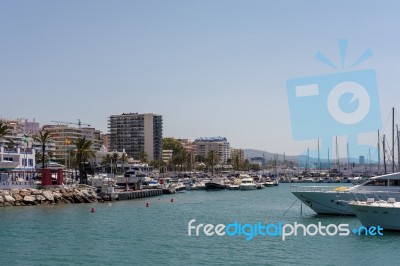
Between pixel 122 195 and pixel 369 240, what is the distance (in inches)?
2246

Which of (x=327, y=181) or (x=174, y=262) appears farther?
(x=327, y=181)

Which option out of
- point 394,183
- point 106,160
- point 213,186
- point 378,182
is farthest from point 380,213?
point 106,160

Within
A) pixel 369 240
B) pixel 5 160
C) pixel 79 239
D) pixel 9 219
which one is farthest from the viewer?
pixel 5 160

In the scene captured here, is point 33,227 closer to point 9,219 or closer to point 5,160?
point 9,219

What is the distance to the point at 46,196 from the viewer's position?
249 feet

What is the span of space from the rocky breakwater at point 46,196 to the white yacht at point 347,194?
35.2 metres

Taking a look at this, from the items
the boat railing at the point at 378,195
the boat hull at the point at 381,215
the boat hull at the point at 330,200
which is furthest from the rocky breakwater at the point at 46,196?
the boat hull at the point at 381,215

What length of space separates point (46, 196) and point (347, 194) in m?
40.5

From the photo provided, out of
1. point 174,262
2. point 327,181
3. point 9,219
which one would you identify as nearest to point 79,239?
point 174,262

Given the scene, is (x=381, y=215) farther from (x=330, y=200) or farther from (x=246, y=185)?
(x=246, y=185)

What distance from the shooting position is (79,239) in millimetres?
42406

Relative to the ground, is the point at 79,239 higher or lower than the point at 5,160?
lower

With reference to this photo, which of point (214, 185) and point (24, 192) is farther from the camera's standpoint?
point (214, 185)

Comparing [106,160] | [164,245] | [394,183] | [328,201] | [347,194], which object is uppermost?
[106,160]
